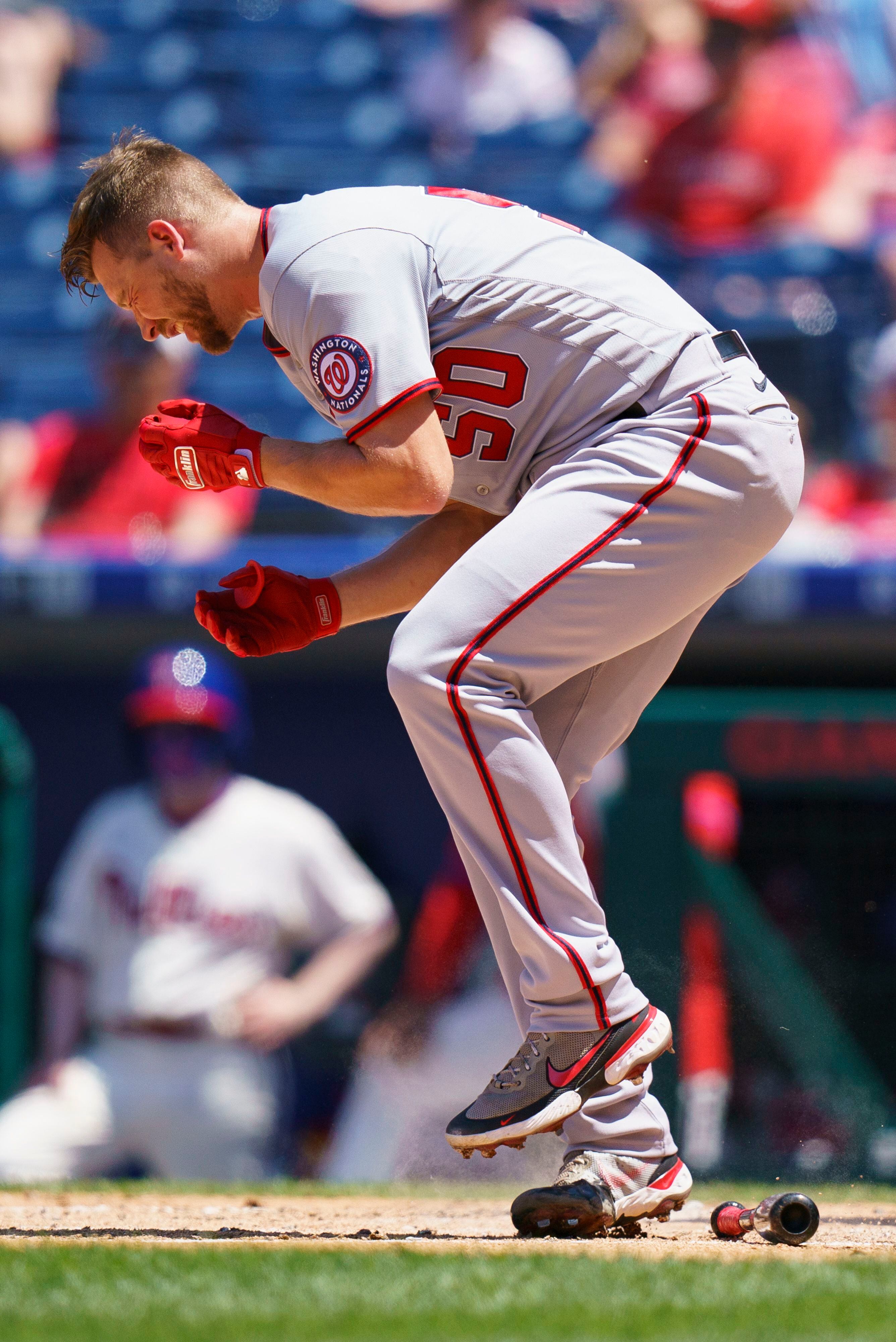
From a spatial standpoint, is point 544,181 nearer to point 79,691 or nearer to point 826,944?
point 79,691

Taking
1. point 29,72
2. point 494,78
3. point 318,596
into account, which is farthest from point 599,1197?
point 29,72

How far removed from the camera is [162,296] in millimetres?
2566

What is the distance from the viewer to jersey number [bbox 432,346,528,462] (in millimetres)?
2508

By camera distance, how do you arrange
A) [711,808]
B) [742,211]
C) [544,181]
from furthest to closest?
[544,181] → [742,211] → [711,808]

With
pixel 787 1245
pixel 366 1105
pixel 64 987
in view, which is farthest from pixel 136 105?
pixel 787 1245

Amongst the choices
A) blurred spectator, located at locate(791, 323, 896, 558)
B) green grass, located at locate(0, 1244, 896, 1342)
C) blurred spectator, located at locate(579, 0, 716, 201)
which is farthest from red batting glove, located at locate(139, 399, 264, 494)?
blurred spectator, located at locate(579, 0, 716, 201)

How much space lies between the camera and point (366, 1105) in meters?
4.83

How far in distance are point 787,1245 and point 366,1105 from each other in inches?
97.4

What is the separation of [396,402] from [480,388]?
231 mm

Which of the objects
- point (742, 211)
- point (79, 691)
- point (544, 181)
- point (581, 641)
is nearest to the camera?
point (581, 641)

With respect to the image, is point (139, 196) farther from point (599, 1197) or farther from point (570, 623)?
point (599, 1197)

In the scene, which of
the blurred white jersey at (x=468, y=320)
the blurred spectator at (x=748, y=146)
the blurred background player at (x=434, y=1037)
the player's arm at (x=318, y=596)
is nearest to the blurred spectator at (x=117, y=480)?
the blurred background player at (x=434, y=1037)

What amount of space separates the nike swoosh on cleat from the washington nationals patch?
101 cm

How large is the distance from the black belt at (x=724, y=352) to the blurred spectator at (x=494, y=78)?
5993 millimetres
